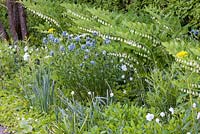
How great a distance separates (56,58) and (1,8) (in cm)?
543

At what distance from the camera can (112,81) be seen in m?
5.02

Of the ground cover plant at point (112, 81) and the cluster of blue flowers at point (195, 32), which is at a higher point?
the cluster of blue flowers at point (195, 32)

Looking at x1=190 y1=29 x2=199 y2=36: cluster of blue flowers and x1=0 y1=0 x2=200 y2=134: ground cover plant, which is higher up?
x1=190 y1=29 x2=199 y2=36: cluster of blue flowers

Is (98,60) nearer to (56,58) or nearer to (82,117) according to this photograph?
(56,58)

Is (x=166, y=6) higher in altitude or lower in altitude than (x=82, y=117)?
higher

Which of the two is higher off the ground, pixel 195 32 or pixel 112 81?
pixel 195 32

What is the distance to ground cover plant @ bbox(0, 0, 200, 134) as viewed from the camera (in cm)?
371

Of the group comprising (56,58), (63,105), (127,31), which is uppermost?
(127,31)

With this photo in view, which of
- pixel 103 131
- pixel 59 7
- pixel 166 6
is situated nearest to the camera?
pixel 103 131

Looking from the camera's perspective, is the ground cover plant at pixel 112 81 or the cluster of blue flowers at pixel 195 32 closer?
the ground cover plant at pixel 112 81

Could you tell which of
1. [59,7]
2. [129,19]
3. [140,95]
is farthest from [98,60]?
[59,7]

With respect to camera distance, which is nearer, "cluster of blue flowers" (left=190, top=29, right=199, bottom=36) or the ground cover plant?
the ground cover plant

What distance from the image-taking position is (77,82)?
4.95m

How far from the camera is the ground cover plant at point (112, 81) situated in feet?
12.2
